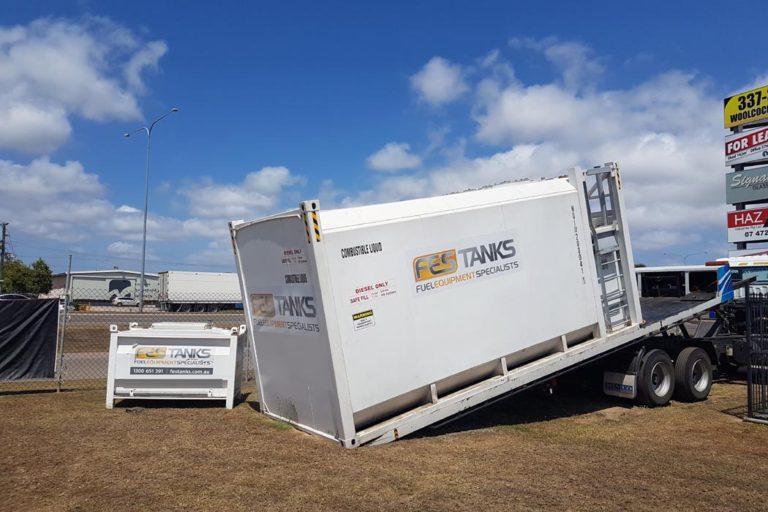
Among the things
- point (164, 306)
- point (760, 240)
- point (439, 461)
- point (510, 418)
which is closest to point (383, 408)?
point (439, 461)

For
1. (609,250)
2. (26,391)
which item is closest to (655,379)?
(609,250)

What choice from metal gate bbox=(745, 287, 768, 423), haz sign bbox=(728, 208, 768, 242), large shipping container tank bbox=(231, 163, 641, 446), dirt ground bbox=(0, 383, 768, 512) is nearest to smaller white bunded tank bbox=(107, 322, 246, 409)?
dirt ground bbox=(0, 383, 768, 512)

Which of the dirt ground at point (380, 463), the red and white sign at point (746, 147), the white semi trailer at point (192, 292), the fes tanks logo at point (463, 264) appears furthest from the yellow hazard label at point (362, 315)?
the white semi trailer at point (192, 292)

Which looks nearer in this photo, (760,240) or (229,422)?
(229,422)

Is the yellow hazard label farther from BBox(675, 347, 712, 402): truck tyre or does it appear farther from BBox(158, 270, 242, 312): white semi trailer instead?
BBox(158, 270, 242, 312): white semi trailer

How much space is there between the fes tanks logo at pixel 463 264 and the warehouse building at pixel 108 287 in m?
47.0

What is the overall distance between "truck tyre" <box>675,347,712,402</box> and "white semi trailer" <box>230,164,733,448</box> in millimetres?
798

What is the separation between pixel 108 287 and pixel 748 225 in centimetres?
5422

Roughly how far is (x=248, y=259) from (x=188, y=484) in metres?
3.47

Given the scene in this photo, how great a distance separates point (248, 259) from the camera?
820 cm

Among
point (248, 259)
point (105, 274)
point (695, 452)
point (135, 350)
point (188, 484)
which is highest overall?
point (105, 274)

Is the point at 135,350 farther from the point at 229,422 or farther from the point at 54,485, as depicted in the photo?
the point at 54,485

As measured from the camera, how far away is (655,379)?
9.59m

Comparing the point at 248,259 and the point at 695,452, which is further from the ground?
the point at 248,259
